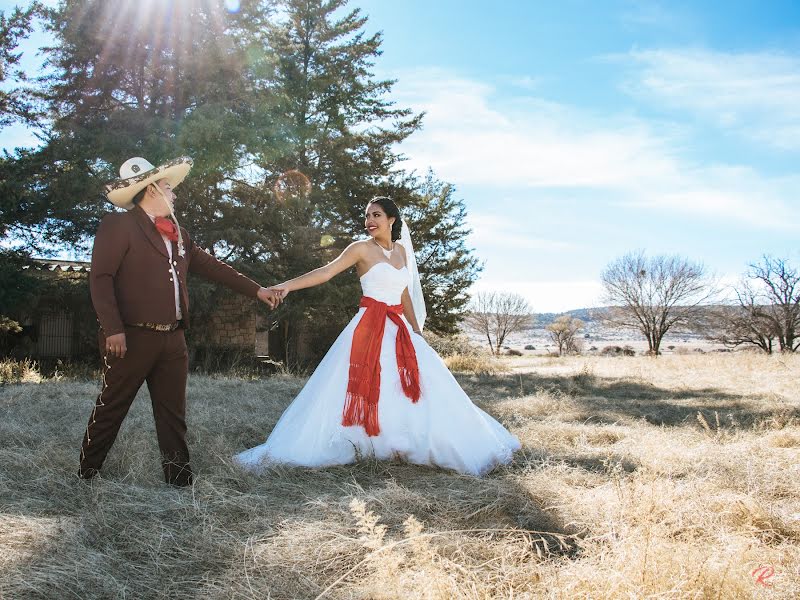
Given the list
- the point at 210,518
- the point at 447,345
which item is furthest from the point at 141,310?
the point at 447,345

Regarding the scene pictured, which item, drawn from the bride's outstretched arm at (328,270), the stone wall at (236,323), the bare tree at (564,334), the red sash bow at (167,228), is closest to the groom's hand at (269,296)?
the bride's outstretched arm at (328,270)

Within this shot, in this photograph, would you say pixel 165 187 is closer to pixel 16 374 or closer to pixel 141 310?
pixel 141 310

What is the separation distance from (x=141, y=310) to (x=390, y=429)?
1771 millimetres

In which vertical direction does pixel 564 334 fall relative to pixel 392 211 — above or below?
below

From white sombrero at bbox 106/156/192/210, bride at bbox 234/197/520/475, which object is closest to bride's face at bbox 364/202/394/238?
bride at bbox 234/197/520/475

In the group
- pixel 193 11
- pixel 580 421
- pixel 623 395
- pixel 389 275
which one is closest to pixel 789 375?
pixel 623 395

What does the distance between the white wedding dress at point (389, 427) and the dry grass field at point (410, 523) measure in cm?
14

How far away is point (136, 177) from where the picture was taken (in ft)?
11.9

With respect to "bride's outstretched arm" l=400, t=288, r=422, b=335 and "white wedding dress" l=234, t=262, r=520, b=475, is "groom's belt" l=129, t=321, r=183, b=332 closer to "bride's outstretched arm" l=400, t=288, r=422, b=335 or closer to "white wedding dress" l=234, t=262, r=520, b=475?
"white wedding dress" l=234, t=262, r=520, b=475

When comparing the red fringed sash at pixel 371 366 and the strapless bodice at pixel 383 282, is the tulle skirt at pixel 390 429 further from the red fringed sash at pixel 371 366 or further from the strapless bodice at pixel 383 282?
the strapless bodice at pixel 383 282

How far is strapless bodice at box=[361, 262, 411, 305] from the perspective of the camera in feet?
15.1

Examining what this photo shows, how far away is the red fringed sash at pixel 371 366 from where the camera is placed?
428 centimetres

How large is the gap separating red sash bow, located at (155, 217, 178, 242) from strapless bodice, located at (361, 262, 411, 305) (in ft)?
4.65

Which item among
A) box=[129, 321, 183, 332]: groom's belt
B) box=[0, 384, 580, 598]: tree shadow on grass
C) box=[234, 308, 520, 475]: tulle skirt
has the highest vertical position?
box=[129, 321, 183, 332]: groom's belt
